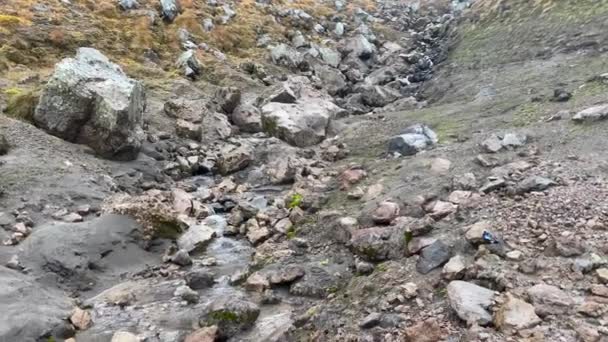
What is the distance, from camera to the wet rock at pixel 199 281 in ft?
40.4

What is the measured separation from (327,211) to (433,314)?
612 centimetres

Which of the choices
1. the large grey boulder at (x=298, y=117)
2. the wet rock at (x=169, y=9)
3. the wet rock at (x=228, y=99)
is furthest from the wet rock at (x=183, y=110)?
the wet rock at (x=169, y=9)

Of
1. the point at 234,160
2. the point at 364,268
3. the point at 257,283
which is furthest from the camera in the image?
the point at 234,160

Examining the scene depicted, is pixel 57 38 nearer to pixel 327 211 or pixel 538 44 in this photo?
pixel 327 211

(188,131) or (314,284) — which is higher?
(314,284)

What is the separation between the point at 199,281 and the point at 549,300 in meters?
7.01

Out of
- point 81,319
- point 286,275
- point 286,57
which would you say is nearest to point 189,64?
point 286,57

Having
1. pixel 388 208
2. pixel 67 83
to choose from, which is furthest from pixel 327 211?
pixel 67 83

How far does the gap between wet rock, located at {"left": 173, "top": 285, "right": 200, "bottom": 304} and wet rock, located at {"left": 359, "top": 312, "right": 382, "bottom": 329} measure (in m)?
3.86

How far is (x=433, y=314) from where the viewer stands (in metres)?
8.98

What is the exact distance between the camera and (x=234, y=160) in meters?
20.0

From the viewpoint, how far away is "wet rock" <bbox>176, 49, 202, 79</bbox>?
27516 millimetres

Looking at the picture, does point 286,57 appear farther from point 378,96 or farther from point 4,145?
point 4,145

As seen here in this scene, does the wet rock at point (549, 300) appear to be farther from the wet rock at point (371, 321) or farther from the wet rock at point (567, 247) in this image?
the wet rock at point (371, 321)
